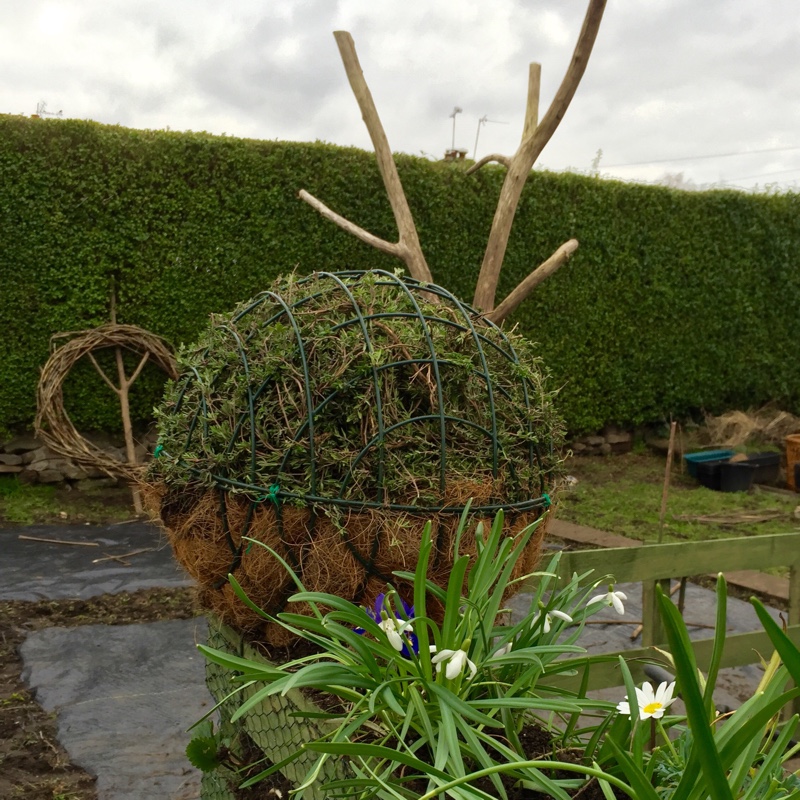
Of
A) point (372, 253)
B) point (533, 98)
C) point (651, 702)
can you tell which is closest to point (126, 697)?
point (651, 702)

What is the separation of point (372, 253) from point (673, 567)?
13.5ft

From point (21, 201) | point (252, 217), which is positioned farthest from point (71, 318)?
point (252, 217)

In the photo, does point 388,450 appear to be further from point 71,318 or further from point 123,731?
point 71,318

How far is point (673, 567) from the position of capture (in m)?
2.20

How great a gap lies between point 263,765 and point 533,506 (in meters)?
0.78

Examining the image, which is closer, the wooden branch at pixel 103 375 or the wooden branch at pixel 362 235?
the wooden branch at pixel 362 235

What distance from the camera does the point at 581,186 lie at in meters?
6.74

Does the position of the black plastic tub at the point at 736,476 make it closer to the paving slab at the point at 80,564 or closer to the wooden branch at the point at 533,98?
the wooden branch at the point at 533,98

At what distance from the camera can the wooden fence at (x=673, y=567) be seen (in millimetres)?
2064

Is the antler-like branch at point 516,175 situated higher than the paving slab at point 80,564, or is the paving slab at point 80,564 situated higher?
the antler-like branch at point 516,175

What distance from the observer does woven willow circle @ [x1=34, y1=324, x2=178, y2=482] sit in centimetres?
504

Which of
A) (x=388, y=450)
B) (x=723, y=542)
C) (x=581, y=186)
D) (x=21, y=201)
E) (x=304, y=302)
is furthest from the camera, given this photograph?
(x=581, y=186)

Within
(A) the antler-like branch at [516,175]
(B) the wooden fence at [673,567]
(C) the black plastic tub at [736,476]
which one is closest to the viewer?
(B) the wooden fence at [673,567]

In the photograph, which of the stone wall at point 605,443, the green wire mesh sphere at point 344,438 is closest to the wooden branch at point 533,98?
the green wire mesh sphere at point 344,438
